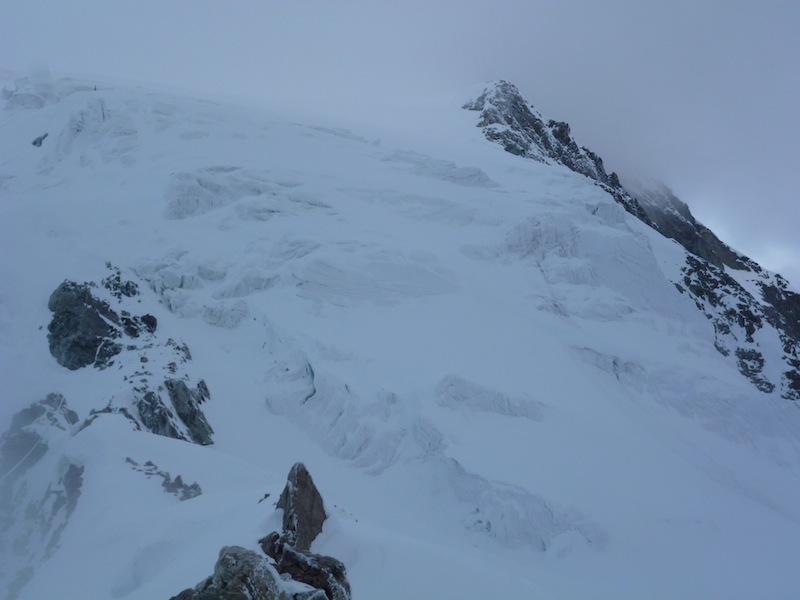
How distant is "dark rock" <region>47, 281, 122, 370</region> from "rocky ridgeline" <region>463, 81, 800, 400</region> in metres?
32.1

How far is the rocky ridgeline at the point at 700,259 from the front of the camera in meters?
36.9

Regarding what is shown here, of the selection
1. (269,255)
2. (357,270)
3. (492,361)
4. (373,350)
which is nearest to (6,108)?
(269,255)

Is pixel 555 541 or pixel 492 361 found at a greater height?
pixel 492 361

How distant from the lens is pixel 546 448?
22312mm

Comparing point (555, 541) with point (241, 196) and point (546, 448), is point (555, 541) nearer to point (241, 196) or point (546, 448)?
point (546, 448)

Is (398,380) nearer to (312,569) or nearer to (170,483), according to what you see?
(170,483)

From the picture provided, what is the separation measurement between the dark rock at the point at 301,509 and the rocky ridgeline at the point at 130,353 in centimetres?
984

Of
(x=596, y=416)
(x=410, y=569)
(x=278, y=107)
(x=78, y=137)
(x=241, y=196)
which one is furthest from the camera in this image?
(x=278, y=107)

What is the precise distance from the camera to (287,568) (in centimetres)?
921

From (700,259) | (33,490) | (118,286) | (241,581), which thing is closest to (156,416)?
(33,490)

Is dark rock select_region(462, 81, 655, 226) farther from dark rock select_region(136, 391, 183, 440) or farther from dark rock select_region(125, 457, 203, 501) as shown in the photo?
dark rock select_region(125, 457, 203, 501)

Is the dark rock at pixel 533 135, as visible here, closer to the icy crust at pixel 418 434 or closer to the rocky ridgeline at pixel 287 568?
the icy crust at pixel 418 434

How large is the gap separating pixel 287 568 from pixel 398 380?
595 inches

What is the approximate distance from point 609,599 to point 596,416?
8330mm
